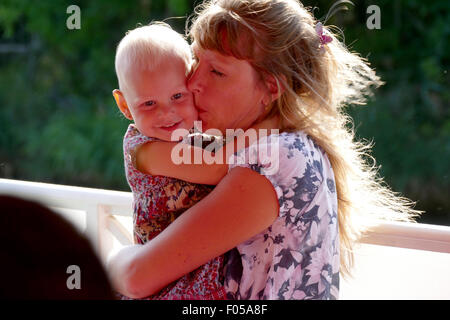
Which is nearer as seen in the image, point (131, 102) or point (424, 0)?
point (131, 102)

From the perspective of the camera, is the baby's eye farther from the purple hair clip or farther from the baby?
the purple hair clip

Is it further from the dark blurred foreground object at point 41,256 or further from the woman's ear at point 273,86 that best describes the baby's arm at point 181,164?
the dark blurred foreground object at point 41,256

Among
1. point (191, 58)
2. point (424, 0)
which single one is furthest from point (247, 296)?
point (424, 0)

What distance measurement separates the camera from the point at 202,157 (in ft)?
5.08

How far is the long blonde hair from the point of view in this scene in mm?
1536

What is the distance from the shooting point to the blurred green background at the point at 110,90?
17.7 ft

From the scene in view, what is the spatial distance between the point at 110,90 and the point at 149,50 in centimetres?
486

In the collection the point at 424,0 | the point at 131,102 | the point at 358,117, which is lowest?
the point at 358,117

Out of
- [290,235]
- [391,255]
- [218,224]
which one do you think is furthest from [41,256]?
[391,255]

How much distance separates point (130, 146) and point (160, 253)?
1.17 feet

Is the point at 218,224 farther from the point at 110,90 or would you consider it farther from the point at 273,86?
the point at 110,90

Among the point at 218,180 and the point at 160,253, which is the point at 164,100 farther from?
the point at 160,253

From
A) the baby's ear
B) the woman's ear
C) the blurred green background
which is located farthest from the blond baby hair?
the blurred green background

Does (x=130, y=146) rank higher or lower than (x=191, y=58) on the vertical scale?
lower
